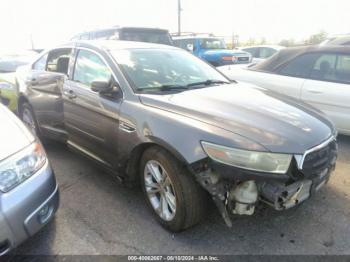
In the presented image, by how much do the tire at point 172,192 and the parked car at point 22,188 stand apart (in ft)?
2.57

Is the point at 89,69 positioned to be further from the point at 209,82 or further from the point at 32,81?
the point at 32,81

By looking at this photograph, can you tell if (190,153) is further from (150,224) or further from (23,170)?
(23,170)

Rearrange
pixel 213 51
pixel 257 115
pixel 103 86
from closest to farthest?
pixel 257 115 → pixel 103 86 → pixel 213 51

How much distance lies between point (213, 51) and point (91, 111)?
8728mm

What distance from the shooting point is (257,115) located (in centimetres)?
252

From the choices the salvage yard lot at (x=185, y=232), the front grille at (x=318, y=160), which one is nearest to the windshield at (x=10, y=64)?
the salvage yard lot at (x=185, y=232)

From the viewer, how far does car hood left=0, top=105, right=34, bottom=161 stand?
214 cm

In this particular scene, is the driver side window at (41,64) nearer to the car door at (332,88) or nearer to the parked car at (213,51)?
the car door at (332,88)

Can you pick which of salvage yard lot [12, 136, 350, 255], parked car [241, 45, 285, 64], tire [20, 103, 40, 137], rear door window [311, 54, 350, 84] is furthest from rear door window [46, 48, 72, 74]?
parked car [241, 45, 285, 64]

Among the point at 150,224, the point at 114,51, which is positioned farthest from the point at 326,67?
the point at 150,224

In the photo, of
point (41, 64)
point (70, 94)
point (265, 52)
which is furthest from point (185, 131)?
point (265, 52)

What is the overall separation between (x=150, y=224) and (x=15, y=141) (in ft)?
4.28

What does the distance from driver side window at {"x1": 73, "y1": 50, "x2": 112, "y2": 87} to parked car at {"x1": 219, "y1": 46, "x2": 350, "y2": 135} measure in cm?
291

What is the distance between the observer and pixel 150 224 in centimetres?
278
